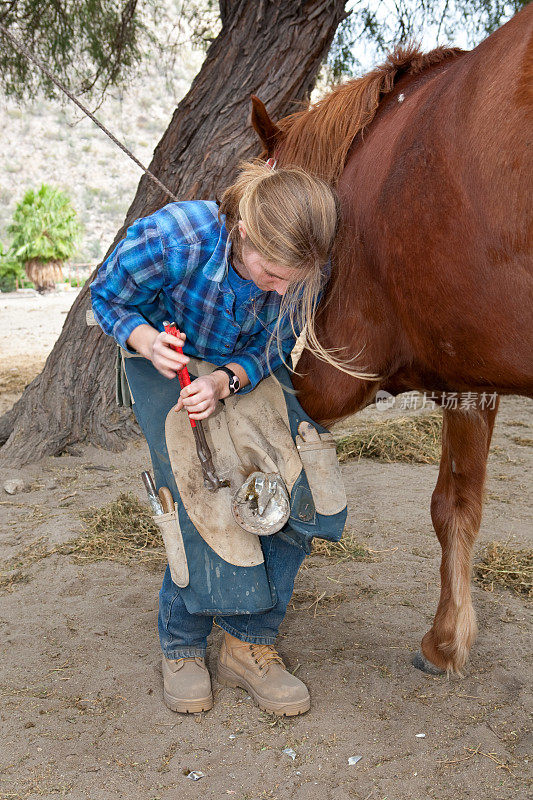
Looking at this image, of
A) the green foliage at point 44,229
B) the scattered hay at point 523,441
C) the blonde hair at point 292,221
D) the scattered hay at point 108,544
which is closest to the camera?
the blonde hair at point 292,221

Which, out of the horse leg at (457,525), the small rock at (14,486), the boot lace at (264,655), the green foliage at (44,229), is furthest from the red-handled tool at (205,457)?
the green foliage at (44,229)

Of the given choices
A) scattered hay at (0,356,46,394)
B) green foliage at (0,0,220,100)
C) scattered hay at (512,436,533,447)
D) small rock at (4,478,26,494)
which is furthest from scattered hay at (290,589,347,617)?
scattered hay at (0,356,46,394)

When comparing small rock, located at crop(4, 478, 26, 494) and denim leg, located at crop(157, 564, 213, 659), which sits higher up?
denim leg, located at crop(157, 564, 213, 659)

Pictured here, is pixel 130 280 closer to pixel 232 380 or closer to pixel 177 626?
pixel 232 380

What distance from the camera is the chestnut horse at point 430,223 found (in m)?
1.27

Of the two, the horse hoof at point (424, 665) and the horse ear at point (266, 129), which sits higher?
the horse ear at point (266, 129)

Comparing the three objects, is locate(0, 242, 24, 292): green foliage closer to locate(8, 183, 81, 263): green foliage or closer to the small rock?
locate(8, 183, 81, 263): green foliage

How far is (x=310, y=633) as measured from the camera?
7.08 ft

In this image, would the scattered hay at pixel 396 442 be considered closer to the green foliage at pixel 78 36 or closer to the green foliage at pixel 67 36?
the green foliage at pixel 78 36

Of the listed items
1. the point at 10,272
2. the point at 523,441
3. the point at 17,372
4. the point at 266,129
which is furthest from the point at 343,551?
the point at 10,272

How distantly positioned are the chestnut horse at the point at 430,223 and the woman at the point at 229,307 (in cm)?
11

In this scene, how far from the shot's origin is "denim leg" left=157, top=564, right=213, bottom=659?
73.8 inches

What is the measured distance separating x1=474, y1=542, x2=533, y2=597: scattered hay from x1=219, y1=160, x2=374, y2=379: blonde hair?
4.45 ft

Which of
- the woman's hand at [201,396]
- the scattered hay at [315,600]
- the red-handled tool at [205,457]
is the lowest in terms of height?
the scattered hay at [315,600]
